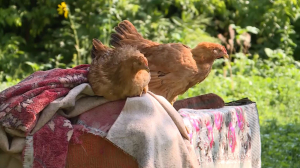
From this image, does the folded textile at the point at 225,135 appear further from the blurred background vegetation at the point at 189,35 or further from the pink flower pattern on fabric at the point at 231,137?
the blurred background vegetation at the point at 189,35

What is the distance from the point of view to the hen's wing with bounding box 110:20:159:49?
4.27m

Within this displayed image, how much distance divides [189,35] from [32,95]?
6.06 meters

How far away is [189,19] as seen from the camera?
9203 mm

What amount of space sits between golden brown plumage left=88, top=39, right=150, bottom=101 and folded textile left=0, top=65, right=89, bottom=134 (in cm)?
13

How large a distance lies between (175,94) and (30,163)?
1737mm

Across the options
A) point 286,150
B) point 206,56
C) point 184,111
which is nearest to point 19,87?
point 184,111

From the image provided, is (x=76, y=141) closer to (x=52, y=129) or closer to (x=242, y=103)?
(x=52, y=129)

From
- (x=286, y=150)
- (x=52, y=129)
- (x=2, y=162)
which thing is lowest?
(x=286, y=150)

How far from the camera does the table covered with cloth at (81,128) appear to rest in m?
2.76

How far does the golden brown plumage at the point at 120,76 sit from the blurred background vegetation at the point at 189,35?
3997 millimetres

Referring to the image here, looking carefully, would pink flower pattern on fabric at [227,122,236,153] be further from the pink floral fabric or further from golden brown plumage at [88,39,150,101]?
golden brown plumage at [88,39,150,101]

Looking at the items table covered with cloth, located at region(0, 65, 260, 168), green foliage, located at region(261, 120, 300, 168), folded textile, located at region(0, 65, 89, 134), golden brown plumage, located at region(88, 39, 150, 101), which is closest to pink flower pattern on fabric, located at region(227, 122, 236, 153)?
table covered with cloth, located at region(0, 65, 260, 168)

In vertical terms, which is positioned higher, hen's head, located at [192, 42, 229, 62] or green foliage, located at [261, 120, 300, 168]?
hen's head, located at [192, 42, 229, 62]

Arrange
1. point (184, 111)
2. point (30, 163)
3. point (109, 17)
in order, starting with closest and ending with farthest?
point (30, 163) → point (184, 111) → point (109, 17)
